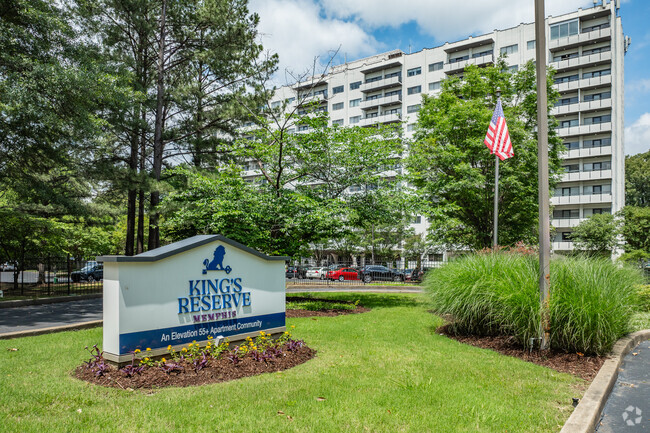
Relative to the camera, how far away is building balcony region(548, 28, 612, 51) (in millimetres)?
48719

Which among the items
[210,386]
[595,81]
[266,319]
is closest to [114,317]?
[210,386]

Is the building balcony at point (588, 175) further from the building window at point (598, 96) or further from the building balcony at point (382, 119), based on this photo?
the building balcony at point (382, 119)

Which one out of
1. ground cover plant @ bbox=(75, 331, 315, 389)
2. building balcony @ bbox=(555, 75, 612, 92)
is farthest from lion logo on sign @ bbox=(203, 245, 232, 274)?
building balcony @ bbox=(555, 75, 612, 92)

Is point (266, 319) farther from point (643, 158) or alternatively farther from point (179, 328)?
point (643, 158)

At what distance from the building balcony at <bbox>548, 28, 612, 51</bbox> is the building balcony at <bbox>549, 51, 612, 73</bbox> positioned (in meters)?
1.66

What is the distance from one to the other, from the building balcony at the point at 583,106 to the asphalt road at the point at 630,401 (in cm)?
4911

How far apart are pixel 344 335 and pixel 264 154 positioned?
25.6 feet

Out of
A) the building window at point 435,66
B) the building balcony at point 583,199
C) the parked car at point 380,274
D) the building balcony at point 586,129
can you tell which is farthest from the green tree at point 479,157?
the building window at point 435,66

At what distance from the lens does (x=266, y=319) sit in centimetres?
760

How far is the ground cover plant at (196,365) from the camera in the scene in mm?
5418

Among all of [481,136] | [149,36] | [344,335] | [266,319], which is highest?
[149,36]

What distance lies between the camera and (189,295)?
6391mm

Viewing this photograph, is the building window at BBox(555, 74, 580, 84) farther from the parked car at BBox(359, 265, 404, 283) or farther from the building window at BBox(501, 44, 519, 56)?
the parked car at BBox(359, 265, 404, 283)

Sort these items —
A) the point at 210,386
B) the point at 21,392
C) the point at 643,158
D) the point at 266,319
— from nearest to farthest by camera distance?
the point at 21,392 → the point at 210,386 → the point at 266,319 → the point at 643,158
